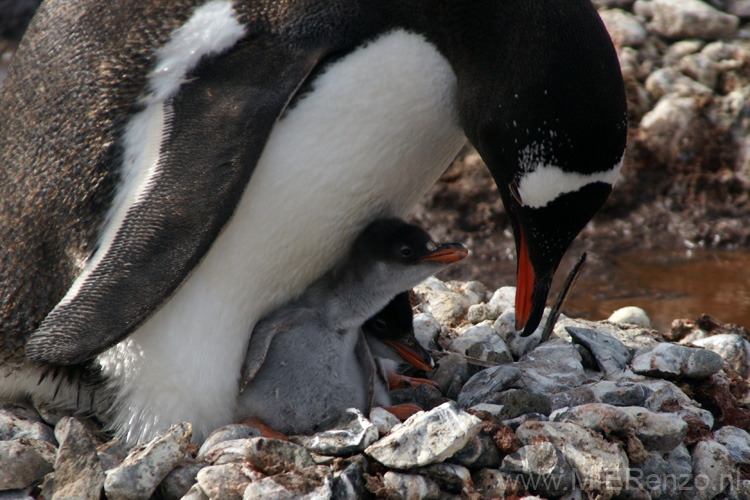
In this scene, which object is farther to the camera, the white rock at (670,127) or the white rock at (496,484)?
the white rock at (670,127)

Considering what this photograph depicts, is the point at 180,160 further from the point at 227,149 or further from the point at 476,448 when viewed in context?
the point at 476,448

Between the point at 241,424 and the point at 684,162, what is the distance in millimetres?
3942

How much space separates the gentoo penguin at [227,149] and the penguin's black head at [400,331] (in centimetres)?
44

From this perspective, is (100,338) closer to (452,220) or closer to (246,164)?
(246,164)

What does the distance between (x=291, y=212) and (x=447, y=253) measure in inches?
19.3

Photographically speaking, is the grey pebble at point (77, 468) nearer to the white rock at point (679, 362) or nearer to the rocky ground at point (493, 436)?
the rocky ground at point (493, 436)

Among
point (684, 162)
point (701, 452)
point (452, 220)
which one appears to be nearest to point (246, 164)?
point (701, 452)

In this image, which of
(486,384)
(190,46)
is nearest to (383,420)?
(486,384)

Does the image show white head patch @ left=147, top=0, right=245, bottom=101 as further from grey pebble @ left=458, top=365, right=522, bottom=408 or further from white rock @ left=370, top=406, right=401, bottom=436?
grey pebble @ left=458, top=365, right=522, bottom=408

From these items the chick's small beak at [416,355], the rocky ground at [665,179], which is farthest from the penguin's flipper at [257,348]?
the rocky ground at [665,179]

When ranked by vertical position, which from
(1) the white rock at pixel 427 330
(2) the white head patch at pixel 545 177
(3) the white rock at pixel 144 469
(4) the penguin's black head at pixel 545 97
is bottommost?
(1) the white rock at pixel 427 330

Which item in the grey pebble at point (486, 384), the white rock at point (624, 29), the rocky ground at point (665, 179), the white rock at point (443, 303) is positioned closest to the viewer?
the grey pebble at point (486, 384)

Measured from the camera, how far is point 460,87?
2311 mm

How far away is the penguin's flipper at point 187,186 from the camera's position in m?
2.19
